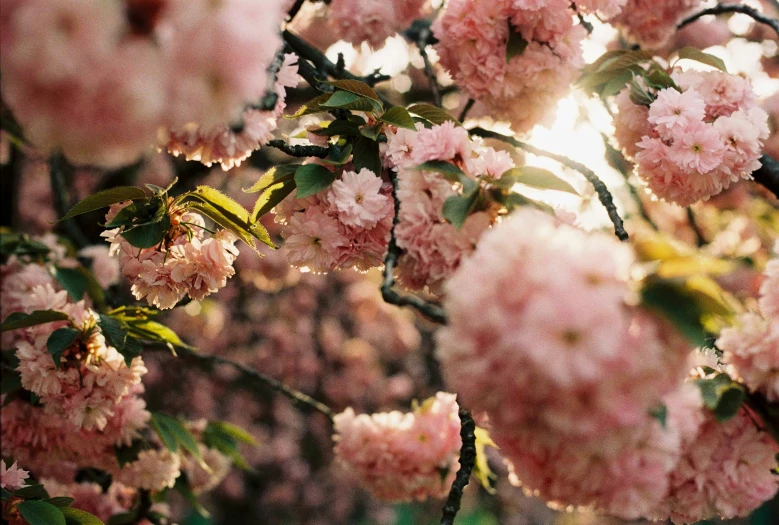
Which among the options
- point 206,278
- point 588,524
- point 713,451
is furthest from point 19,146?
point 588,524

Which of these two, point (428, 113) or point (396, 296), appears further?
point (428, 113)

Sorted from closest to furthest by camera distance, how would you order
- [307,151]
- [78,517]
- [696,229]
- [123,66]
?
[123,66] → [307,151] → [78,517] → [696,229]

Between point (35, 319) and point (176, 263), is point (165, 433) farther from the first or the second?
point (176, 263)

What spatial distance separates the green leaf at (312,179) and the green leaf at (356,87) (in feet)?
0.62

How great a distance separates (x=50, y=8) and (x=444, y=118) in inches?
36.2

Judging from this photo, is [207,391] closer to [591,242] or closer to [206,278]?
[206,278]

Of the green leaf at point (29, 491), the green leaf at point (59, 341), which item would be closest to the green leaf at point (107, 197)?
the green leaf at point (59, 341)

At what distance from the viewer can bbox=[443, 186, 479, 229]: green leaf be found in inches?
41.4

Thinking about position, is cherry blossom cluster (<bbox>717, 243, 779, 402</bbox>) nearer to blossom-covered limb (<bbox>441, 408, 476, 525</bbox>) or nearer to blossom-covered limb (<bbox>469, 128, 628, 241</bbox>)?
blossom-covered limb (<bbox>469, 128, 628, 241</bbox>)

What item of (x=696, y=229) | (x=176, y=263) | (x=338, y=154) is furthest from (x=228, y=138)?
(x=696, y=229)

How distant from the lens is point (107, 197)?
144 cm

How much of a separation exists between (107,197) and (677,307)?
1197mm

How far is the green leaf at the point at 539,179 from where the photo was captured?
3.85 ft

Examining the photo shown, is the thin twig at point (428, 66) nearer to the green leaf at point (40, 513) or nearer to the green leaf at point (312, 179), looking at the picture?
the green leaf at point (312, 179)
